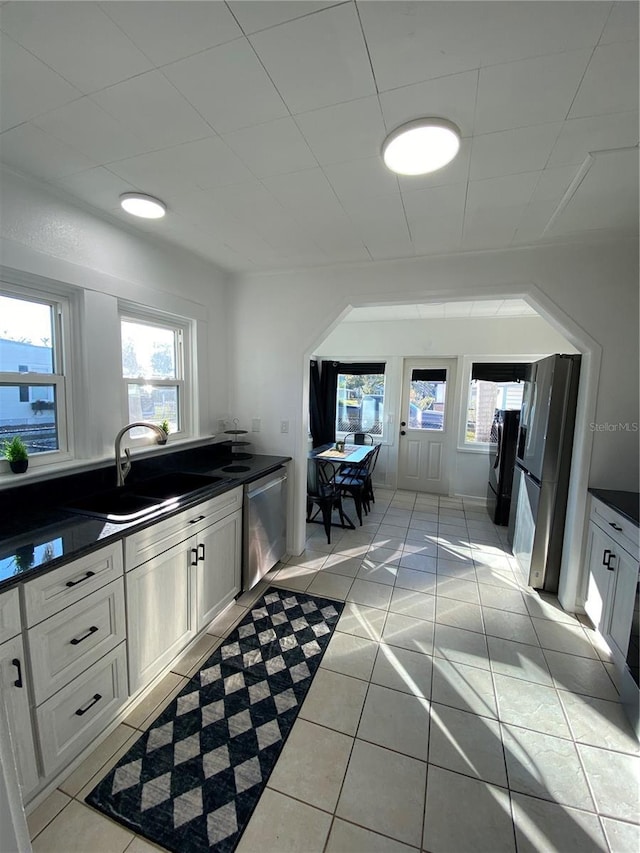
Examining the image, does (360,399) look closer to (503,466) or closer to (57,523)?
(503,466)

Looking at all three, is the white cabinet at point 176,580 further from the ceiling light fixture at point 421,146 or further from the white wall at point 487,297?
the ceiling light fixture at point 421,146

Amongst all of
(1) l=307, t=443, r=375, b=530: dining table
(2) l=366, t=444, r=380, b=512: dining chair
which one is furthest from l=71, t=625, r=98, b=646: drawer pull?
(2) l=366, t=444, r=380, b=512: dining chair

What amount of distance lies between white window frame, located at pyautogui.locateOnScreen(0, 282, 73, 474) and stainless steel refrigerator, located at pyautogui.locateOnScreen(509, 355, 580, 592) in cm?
320

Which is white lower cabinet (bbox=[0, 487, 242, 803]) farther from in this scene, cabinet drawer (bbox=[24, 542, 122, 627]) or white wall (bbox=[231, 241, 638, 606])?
white wall (bbox=[231, 241, 638, 606])

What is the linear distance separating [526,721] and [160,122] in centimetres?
309

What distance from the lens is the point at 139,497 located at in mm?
2072

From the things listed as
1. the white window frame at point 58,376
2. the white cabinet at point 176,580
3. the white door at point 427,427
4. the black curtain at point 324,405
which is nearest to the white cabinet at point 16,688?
the white cabinet at point 176,580

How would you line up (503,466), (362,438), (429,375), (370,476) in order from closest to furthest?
1. (503,466)
2. (370,476)
3. (429,375)
4. (362,438)

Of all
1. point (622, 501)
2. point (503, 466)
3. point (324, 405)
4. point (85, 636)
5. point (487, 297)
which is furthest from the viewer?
point (324, 405)

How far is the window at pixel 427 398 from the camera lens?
5.13 metres

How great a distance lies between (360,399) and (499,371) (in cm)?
202

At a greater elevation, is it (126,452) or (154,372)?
(154,372)

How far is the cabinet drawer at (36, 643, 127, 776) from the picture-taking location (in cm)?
126

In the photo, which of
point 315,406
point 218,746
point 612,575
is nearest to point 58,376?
point 218,746
